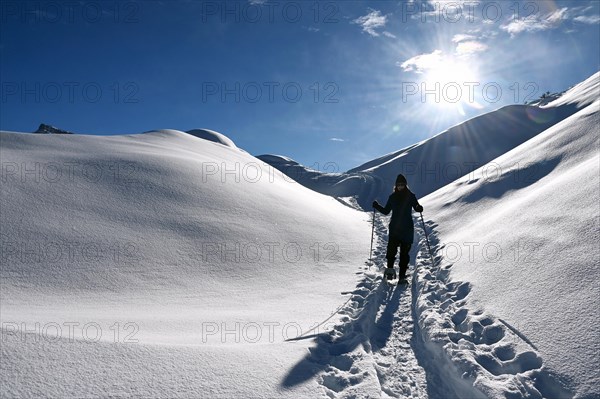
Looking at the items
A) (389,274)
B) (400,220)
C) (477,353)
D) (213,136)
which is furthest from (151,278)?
(213,136)

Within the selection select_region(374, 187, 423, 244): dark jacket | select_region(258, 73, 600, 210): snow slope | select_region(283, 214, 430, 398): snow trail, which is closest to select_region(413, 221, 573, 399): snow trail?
Answer: select_region(283, 214, 430, 398): snow trail

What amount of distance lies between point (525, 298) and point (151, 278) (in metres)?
5.54

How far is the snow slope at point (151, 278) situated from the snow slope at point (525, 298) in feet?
5.77

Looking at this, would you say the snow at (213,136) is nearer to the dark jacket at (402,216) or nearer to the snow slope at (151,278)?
the snow slope at (151,278)

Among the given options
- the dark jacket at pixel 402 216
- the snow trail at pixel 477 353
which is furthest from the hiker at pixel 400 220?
the snow trail at pixel 477 353

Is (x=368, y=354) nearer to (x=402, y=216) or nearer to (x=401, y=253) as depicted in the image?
(x=401, y=253)

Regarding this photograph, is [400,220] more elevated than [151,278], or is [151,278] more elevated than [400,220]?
[400,220]

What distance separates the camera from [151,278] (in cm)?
625

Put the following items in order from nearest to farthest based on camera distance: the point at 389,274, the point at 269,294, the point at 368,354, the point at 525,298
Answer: the point at 368,354
the point at 525,298
the point at 269,294
the point at 389,274

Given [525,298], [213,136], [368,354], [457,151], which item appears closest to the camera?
[368,354]

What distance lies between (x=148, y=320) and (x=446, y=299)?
14.2 feet

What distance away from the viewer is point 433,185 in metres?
70.6

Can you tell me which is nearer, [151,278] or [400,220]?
[151,278]

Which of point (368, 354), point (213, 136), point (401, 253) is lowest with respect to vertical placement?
point (368, 354)
